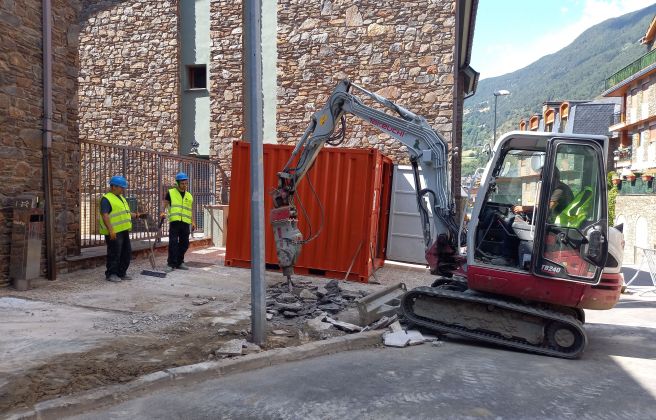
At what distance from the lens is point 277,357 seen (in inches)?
209

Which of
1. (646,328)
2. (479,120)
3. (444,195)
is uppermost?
(479,120)

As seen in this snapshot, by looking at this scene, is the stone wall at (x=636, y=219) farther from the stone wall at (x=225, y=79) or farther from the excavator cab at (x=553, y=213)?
the excavator cab at (x=553, y=213)

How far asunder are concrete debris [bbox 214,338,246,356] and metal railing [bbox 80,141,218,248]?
5.64 metres

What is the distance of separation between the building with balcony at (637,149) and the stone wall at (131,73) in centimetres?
1760

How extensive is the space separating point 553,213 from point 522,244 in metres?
0.61

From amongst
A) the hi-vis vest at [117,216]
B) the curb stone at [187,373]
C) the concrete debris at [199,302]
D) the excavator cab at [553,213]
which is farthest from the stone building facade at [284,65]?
the curb stone at [187,373]

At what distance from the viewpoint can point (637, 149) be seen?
3697 cm

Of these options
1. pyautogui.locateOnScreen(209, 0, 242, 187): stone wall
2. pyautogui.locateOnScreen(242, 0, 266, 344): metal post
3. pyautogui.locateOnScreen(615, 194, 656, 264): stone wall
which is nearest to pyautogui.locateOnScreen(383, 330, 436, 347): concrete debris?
pyautogui.locateOnScreen(242, 0, 266, 344): metal post

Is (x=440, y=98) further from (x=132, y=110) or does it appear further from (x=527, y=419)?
(x=527, y=419)

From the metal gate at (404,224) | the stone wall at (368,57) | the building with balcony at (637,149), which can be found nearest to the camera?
the metal gate at (404,224)

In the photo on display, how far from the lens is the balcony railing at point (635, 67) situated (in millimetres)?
34509

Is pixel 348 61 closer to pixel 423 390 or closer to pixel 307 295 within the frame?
pixel 307 295

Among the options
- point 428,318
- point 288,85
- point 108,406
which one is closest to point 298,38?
point 288,85

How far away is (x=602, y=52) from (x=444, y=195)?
20910 cm
